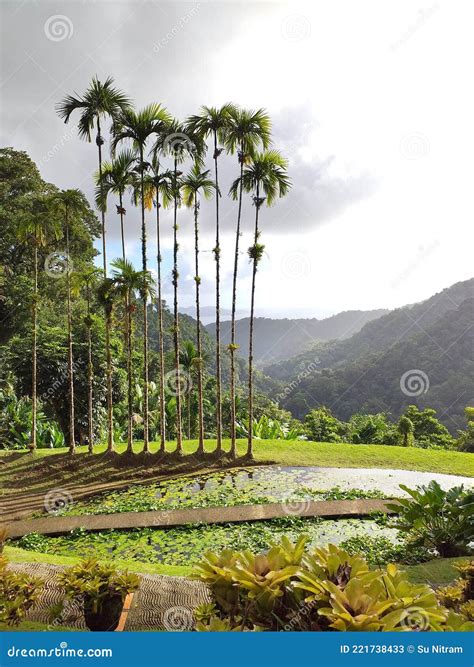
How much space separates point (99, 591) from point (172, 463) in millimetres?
9912

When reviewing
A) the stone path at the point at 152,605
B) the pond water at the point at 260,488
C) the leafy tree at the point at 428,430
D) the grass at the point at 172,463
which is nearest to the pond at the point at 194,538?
the pond water at the point at 260,488

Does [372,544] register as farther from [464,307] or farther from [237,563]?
[464,307]

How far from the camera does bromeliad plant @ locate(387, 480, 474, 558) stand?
6.20m

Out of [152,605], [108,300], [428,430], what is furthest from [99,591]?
[428,430]

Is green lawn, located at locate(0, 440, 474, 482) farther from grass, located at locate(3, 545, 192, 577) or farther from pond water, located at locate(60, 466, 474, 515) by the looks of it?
grass, located at locate(3, 545, 192, 577)

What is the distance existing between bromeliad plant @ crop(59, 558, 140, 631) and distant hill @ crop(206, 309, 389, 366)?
11094cm

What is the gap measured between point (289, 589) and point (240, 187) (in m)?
12.9

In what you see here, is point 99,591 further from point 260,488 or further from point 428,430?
point 428,430

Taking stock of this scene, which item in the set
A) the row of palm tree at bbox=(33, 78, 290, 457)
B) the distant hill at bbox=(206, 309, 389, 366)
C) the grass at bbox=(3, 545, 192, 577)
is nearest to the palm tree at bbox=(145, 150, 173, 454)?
the row of palm tree at bbox=(33, 78, 290, 457)

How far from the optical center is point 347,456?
13.6 metres

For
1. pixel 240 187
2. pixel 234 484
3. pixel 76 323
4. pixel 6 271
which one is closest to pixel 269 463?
pixel 234 484

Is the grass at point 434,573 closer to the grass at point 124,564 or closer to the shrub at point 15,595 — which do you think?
the grass at point 124,564

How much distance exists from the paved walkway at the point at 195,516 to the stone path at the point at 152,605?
4042 millimetres

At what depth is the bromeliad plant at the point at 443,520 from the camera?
A: 6203 millimetres
